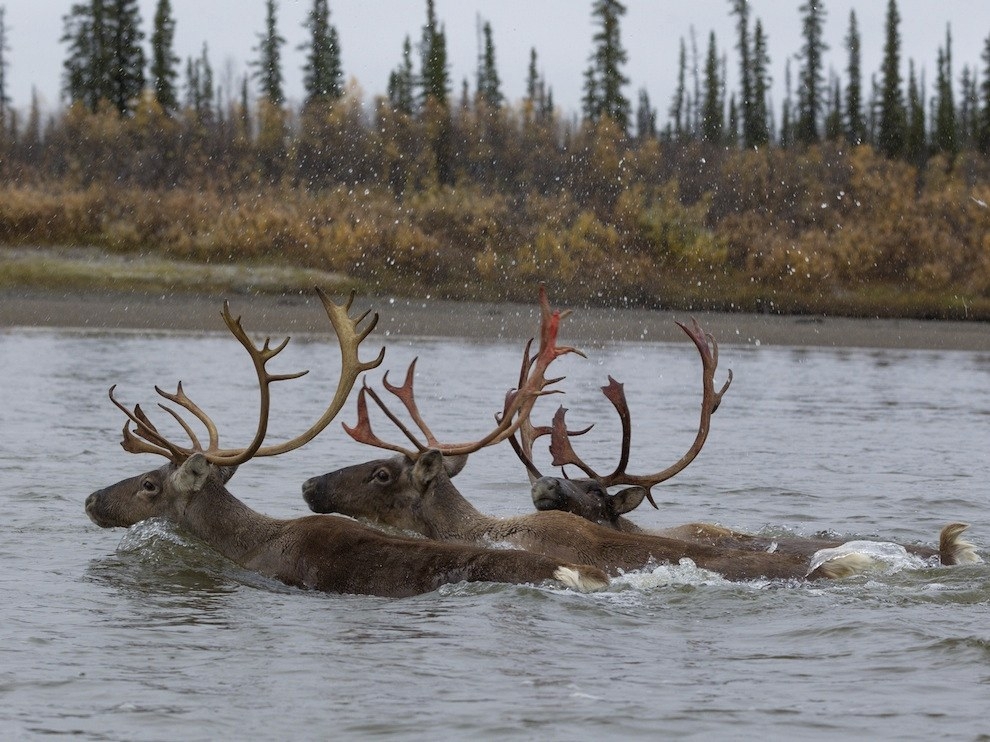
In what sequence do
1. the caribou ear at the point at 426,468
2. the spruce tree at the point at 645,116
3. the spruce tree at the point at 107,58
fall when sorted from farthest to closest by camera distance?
the spruce tree at the point at 645,116, the spruce tree at the point at 107,58, the caribou ear at the point at 426,468

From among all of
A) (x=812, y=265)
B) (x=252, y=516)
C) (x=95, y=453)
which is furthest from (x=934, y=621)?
(x=812, y=265)

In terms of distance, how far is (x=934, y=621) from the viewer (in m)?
6.78

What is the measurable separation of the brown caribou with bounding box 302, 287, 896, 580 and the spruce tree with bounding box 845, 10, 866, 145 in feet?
158

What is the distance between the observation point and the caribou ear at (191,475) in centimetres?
768

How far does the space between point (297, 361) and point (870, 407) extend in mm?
8386

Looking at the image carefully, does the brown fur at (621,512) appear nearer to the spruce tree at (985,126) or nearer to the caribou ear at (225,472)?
Answer: the caribou ear at (225,472)

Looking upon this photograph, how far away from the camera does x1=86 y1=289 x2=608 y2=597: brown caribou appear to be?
6914 mm

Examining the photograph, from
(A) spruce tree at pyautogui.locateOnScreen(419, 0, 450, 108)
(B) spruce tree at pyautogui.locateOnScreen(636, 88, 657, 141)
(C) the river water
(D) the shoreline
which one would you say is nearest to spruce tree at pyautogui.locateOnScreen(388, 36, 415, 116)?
(A) spruce tree at pyautogui.locateOnScreen(419, 0, 450, 108)

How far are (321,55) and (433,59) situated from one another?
192 inches

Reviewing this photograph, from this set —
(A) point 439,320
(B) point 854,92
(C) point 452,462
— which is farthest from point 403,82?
(C) point 452,462

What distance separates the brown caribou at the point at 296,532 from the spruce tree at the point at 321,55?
1971 inches

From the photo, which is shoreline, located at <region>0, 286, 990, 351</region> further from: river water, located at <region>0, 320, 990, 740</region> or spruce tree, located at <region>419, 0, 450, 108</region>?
spruce tree, located at <region>419, 0, 450, 108</region>

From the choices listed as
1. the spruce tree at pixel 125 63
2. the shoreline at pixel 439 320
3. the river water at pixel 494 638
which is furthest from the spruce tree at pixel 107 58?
the river water at pixel 494 638

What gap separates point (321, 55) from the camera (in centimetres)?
5903
